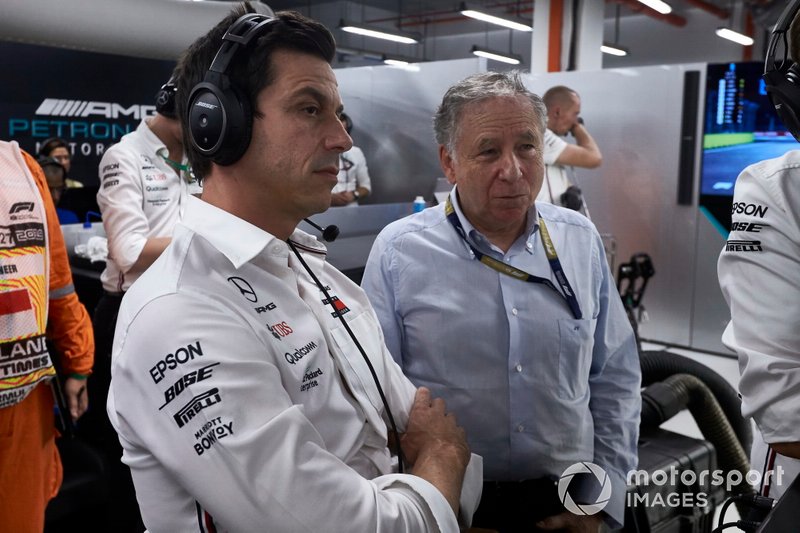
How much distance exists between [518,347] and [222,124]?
87 cm

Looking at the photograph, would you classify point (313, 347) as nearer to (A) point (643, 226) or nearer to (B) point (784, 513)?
(B) point (784, 513)

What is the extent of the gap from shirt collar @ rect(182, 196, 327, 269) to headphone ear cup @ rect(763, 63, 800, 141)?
0.87 meters

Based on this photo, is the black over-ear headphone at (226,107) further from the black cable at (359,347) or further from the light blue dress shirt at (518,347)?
the light blue dress shirt at (518,347)

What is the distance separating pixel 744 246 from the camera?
1235 mm

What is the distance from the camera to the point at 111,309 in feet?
9.41

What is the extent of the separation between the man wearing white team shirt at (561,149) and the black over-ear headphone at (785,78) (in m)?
3.07

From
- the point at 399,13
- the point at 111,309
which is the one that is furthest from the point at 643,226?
the point at 399,13

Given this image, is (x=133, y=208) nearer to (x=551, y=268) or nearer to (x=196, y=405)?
(x=551, y=268)

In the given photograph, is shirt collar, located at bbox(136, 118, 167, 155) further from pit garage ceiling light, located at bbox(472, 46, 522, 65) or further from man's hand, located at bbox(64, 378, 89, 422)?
pit garage ceiling light, located at bbox(472, 46, 522, 65)

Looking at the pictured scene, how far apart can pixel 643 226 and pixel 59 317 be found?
5.69 metres

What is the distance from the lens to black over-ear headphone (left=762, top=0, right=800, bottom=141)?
114cm

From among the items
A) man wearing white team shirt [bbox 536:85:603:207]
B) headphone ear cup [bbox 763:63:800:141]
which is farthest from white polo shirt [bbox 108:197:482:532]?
man wearing white team shirt [bbox 536:85:603:207]

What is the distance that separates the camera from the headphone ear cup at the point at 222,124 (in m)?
1.06

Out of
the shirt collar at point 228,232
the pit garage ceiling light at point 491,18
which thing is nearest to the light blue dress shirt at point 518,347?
the shirt collar at point 228,232
